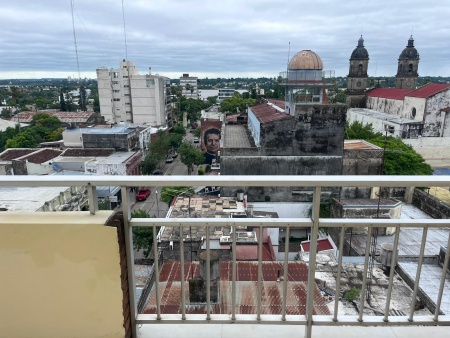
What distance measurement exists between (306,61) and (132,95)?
24.7 metres

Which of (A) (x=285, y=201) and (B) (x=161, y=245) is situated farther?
(A) (x=285, y=201)

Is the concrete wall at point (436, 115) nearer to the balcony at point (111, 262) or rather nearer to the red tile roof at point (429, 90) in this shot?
the red tile roof at point (429, 90)

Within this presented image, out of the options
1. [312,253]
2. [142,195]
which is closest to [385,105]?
[142,195]

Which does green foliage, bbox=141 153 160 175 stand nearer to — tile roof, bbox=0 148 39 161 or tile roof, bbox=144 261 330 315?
tile roof, bbox=0 148 39 161

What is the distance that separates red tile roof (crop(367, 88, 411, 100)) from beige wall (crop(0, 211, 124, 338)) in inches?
1400

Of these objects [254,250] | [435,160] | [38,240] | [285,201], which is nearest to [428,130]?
[435,160]

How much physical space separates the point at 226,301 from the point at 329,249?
634 centimetres

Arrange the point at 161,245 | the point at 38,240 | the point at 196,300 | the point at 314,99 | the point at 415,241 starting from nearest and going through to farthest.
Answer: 1. the point at 38,240
2. the point at 196,300
3. the point at 161,245
4. the point at 415,241
5. the point at 314,99

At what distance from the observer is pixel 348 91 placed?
3906 cm

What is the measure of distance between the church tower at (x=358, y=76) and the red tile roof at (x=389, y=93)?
1.12 m

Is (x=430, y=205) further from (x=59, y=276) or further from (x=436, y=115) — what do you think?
(x=436, y=115)

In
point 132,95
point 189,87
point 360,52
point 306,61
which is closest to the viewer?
point 306,61

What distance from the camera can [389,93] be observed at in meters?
35.1

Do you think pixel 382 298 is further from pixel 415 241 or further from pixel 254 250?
pixel 415 241
